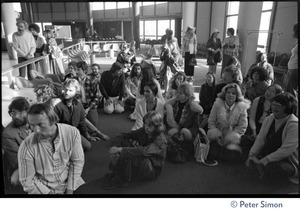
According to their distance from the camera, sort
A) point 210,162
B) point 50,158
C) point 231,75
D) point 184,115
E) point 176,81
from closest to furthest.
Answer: point 50,158
point 210,162
point 184,115
point 231,75
point 176,81

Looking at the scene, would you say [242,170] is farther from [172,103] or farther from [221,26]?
[221,26]

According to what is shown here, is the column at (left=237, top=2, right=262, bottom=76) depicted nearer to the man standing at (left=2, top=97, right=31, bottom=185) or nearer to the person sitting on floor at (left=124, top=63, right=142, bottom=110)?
the person sitting on floor at (left=124, top=63, right=142, bottom=110)

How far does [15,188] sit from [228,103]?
1.73 m

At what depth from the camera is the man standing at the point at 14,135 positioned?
60.2 inches

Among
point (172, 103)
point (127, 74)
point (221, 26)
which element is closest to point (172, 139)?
point (172, 103)

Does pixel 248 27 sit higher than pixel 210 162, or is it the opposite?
pixel 248 27

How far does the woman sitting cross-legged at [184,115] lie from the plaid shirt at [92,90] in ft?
4.06

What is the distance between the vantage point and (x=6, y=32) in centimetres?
640

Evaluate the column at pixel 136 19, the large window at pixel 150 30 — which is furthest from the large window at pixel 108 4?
the large window at pixel 150 30

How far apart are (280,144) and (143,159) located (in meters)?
0.97

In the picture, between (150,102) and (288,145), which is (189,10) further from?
(288,145)

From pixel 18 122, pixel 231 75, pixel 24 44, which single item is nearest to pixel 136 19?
pixel 24 44

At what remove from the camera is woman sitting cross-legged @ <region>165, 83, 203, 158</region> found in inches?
88.0

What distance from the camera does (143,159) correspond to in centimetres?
180
